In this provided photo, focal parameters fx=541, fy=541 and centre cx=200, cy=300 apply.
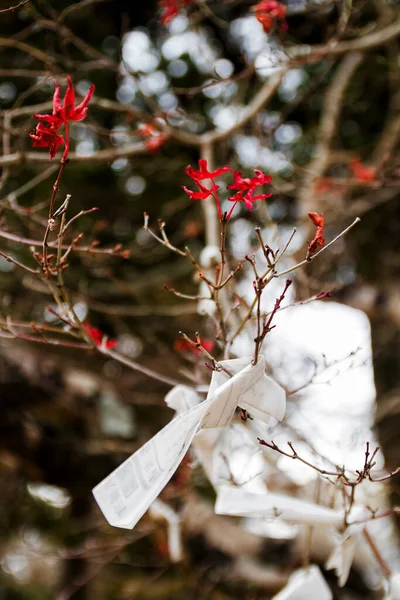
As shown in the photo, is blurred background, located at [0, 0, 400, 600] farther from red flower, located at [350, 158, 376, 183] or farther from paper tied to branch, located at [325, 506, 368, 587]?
paper tied to branch, located at [325, 506, 368, 587]

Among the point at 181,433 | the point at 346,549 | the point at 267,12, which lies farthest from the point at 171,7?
the point at 346,549

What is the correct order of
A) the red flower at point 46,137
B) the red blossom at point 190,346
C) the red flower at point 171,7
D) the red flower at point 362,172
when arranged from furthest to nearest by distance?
the red flower at point 362,172
the red flower at point 171,7
the red blossom at point 190,346
the red flower at point 46,137

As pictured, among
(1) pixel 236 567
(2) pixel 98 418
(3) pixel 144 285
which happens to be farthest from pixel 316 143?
(1) pixel 236 567

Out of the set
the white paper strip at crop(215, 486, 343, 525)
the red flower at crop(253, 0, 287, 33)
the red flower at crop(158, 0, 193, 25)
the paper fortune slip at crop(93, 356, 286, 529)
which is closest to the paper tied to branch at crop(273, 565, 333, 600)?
the white paper strip at crop(215, 486, 343, 525)

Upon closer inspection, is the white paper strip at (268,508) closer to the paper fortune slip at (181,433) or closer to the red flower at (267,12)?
the paper fortune slip at (181,433)

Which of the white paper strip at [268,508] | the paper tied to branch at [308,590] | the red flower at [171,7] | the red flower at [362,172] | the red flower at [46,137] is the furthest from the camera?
the red flower at [362,172]

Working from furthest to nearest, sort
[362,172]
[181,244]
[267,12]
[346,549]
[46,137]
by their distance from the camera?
[181,244] < [362,172] < [267,12] < [346,549] < [46,137]

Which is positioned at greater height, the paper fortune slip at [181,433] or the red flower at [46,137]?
the red flower at [46,137]

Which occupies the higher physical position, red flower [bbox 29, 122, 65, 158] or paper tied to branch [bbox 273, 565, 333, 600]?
red flower [bbox 29, 122, 65, 158]

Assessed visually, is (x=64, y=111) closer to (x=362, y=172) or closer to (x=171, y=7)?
(x=171, y=7)

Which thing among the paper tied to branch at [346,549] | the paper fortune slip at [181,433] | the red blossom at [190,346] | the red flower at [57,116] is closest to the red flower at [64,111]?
the red flower at [57,116]
